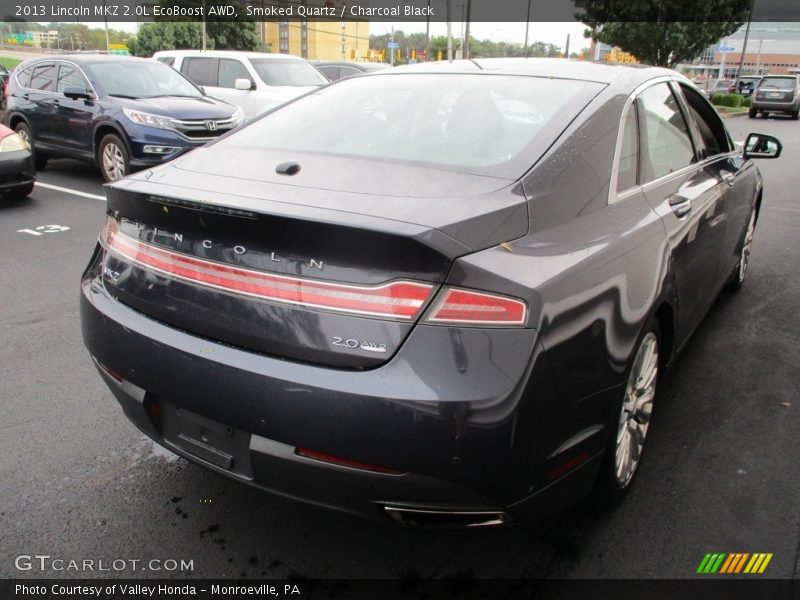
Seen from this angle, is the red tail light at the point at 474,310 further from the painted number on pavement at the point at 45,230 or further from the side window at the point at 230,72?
A: the side window at the point at 230,72

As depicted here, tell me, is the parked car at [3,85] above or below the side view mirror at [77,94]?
below

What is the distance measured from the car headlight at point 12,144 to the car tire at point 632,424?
7.43 meters

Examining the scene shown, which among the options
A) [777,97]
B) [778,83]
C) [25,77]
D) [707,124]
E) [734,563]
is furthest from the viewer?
[778,83]

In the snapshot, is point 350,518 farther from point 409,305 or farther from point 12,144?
point 12,144

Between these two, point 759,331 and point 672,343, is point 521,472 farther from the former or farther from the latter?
point 759,331

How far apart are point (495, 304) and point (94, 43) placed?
95.2 m

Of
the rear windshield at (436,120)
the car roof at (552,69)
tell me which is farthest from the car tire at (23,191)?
the car roof at (552,69)

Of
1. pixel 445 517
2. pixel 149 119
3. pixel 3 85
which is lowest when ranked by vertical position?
pixel 445 517

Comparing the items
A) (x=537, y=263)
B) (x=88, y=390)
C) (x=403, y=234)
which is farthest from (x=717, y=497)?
(x=88, y=390)

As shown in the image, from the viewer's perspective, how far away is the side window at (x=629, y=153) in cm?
254

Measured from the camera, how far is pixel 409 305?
1783 mm

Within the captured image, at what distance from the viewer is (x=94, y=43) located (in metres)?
83.4

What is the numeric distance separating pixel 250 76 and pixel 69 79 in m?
3.21

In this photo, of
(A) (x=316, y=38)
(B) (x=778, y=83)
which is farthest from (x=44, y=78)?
(A) (x=316, y=38)
